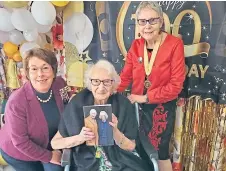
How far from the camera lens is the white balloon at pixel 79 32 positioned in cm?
229

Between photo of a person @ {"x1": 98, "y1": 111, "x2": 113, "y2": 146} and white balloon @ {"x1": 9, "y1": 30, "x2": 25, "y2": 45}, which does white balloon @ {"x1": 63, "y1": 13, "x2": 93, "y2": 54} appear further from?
photo of a person @ {"x1": 98, "y1": 111, "x2": 113, "y2": 146}

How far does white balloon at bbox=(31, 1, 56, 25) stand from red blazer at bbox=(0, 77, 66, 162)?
0.45 meters

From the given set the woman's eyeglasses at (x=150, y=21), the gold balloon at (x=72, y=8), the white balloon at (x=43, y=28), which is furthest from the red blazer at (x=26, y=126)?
the woman's eyeglasses at (x=150, y=21)

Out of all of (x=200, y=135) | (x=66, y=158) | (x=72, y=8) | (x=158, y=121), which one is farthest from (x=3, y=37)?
(x=200, y=135)

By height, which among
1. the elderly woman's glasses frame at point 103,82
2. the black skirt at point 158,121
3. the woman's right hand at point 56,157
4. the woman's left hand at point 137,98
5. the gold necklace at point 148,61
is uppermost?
the gold necklace at point 148,61

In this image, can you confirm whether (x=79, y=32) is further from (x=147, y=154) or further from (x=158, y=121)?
(x=147, y=154)

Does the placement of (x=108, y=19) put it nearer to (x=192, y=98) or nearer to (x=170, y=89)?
(x=170, y=89)

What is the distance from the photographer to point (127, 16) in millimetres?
2254

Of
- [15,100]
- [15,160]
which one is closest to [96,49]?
[15,100]

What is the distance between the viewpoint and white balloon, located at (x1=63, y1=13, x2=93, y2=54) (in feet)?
7.50

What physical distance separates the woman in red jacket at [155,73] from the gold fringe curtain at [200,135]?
10cm

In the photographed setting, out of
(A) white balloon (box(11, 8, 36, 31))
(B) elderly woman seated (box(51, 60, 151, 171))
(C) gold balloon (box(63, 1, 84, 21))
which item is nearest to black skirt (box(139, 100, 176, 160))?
(B) elderly woman seated (box(51, 60, 151, 171))

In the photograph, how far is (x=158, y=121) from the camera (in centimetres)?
227

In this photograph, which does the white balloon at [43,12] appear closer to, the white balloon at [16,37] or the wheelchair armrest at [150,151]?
the white balloon at [16,37]
